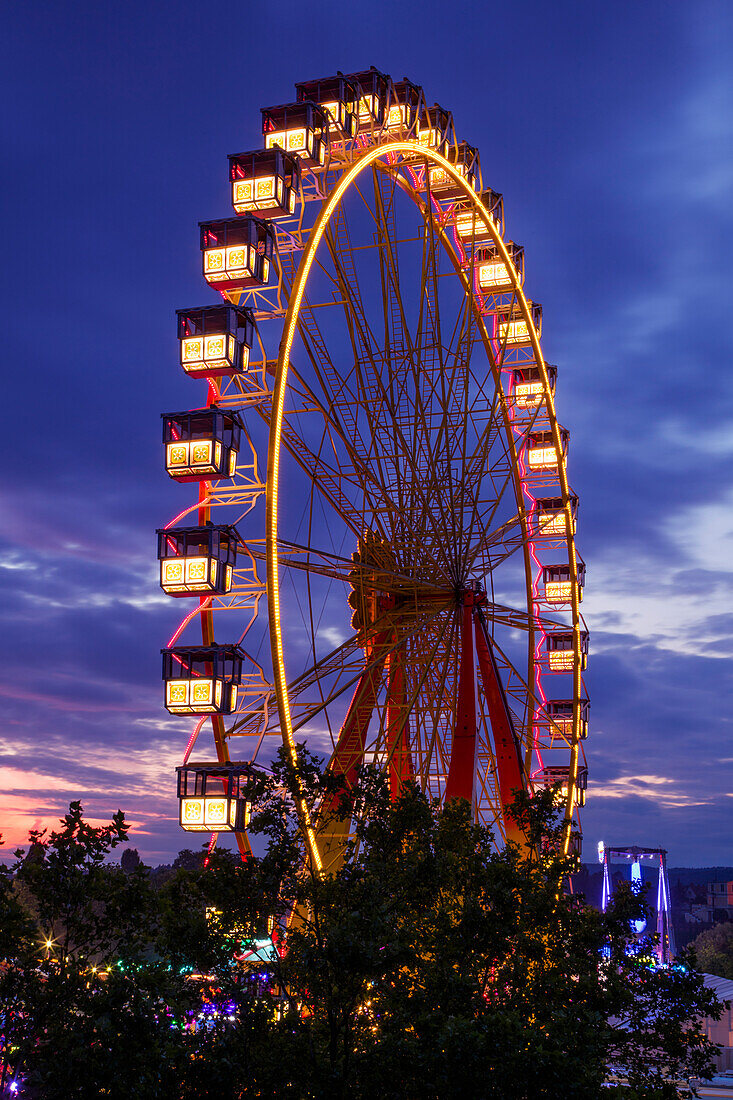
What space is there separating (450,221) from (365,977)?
23.1m

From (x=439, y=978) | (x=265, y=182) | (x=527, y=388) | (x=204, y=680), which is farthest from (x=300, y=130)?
(x=439, y=978)

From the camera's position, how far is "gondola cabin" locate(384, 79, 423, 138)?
25781 mm

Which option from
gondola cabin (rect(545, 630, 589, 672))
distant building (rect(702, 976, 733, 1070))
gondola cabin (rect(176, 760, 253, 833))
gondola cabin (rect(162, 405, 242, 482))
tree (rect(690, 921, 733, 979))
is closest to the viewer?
gondola cabin (rect(176, 760, 253, 833))

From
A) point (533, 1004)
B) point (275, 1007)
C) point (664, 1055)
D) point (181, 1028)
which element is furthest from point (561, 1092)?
point (664, 1055)

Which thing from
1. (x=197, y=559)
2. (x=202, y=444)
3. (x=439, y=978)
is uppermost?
(x=202, y=444)

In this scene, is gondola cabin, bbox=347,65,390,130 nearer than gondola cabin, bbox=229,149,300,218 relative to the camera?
No

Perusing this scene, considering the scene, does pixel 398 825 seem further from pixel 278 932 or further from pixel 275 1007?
pixel 275 1007

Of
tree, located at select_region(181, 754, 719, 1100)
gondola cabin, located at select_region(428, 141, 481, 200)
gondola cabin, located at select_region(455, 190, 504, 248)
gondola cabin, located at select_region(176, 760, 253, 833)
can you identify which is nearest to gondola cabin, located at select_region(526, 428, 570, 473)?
gondola cabin, located at select_region(455, 190, 504, 248)

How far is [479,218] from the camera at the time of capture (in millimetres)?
29906

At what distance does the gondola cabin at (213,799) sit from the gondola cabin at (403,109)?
1493 centimetres

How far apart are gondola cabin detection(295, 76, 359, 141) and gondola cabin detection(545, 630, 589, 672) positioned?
15.9 meters

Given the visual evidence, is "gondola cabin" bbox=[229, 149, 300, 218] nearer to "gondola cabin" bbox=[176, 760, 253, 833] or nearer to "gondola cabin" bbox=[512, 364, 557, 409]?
"gondola cabin" bbox=[176, 760, 253, 833]

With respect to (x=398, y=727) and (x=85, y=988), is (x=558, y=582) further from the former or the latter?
(x=85, y=988)

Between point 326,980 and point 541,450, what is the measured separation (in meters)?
25.0
